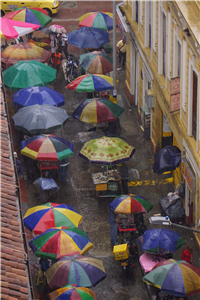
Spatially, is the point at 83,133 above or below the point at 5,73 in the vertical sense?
below

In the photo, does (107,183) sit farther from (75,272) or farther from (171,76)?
(75,272)

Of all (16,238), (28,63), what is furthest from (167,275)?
(28,63)

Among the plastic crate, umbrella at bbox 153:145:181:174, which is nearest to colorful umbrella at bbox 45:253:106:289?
the plastic crate

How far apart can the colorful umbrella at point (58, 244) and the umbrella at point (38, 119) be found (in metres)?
6.76

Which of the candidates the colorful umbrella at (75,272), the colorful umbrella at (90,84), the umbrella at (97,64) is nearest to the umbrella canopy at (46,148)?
the colorful umbrella at (90,84)

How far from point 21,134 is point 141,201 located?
9.12 m

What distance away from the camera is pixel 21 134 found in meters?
25.5

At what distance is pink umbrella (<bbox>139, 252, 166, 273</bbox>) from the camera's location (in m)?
16.2

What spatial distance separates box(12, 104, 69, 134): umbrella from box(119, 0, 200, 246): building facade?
3.74m

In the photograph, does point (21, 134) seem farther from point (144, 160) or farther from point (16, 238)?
point (16, 238)

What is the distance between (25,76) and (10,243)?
1471cm

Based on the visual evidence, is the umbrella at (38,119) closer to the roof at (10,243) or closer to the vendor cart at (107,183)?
the vendor cart at (107,183)

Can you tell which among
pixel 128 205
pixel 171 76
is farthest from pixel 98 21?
pixel 128 205

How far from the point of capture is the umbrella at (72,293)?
14.1 meters
